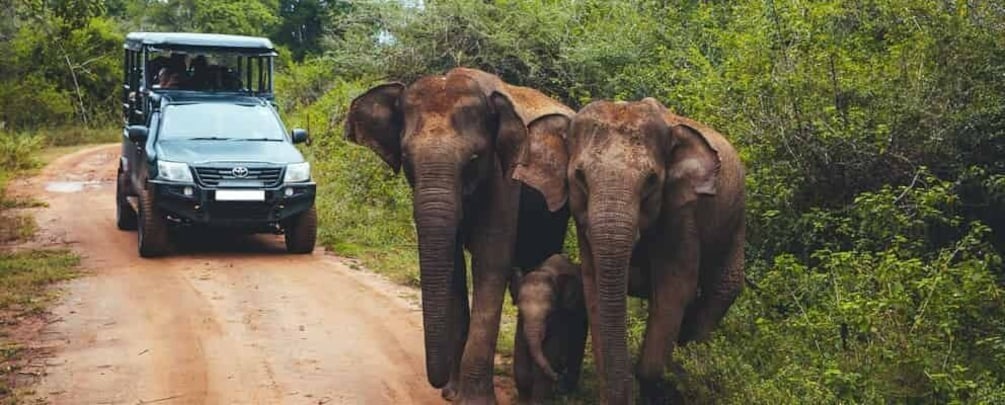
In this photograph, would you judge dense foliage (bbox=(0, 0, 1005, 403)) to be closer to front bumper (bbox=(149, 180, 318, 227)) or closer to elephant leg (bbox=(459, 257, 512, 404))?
front bumper (bbox=(149, 180, 318, 227))

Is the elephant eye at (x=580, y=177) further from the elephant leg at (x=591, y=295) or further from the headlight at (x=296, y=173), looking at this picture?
the headlight at (x=296, y=173)

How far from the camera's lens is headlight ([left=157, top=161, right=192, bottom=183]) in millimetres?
13664

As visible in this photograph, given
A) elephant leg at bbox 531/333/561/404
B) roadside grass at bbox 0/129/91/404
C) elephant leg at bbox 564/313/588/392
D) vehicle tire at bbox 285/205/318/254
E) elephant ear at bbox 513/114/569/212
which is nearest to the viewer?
elephant ear at bbox 513/114/569/212

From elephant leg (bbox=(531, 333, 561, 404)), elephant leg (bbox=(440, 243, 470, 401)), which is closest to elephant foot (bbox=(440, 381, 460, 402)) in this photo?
elephant leg (bbox=(440, 243, 470, 401))

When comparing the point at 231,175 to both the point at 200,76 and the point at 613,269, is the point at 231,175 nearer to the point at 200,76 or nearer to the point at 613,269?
the point at 200,76

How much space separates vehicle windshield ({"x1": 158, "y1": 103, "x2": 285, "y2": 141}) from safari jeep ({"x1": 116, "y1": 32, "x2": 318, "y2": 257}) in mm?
13

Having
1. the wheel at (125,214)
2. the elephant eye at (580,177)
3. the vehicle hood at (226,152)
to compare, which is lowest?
the wheel at (125,214)

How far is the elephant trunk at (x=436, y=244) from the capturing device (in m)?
7.23

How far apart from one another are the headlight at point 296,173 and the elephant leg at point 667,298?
7502 millimetres

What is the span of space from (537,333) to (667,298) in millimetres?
821

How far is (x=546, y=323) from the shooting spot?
24.3 feet

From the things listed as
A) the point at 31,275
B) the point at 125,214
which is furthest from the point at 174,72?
the point at 31,275

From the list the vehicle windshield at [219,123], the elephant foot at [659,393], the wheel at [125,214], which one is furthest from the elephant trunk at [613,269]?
the wheel at [125,214]

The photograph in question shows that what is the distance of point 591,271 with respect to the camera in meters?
7.13
